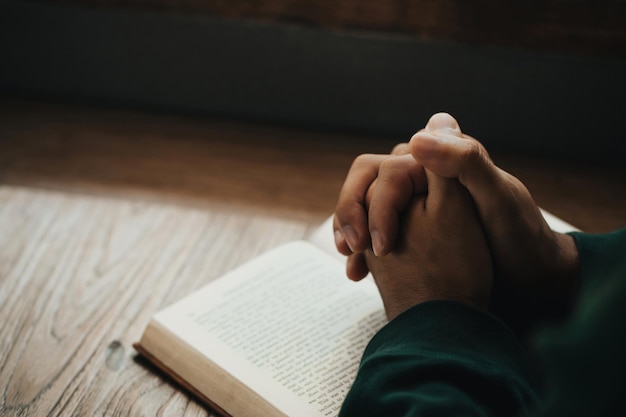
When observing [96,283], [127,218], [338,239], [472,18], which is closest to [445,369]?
[338,239]

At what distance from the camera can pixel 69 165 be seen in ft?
4.06

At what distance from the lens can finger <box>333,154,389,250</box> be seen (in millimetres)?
781

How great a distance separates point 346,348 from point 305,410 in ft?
0.35

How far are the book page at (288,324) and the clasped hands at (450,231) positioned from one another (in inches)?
2.3

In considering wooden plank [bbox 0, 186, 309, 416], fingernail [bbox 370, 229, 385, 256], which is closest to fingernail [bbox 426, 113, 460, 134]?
fingernail [bbox 370, 229, 385, 256]

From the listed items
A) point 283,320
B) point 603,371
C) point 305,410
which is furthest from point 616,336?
point 283,320

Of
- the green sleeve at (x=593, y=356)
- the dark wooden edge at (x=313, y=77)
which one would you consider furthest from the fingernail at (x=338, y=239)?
the dark wooden edge at (x=313, y=77)

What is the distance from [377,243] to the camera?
2.47 feet

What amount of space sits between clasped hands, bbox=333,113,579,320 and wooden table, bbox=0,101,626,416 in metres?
0.23

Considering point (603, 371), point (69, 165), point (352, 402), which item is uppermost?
point (603, 371)

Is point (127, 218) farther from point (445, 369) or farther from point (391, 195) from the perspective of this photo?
point (445, 369)

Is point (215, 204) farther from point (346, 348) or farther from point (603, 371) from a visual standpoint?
point (603, 371)

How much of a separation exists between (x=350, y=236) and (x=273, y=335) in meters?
0.13

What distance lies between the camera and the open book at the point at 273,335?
705 mm
